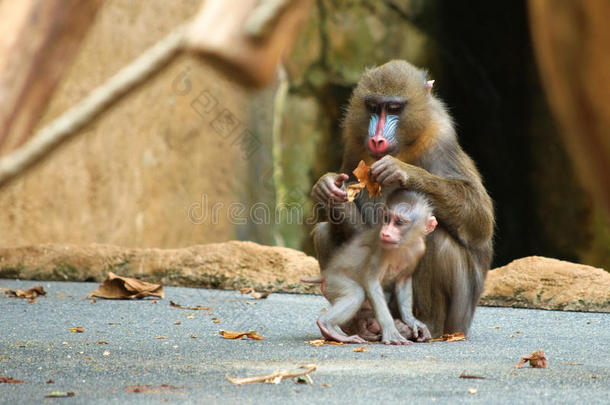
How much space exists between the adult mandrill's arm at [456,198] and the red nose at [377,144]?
0.43 ft

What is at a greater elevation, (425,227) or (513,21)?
(513,21)

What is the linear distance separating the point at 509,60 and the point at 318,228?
24.7 ft

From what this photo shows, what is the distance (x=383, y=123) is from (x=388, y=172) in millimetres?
424

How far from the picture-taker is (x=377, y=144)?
16.5 feet

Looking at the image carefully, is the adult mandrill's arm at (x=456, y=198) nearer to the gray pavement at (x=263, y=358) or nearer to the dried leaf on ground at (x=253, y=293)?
the gray pavement at (x=263, y=358)

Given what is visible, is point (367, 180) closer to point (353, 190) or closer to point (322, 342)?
point (353, 190)

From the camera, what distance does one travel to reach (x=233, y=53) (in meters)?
0.96

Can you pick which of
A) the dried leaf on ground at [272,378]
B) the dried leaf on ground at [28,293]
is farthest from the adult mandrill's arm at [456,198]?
the dried leaf on ground at [28,293]

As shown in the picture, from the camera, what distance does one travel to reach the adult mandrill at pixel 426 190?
505cm

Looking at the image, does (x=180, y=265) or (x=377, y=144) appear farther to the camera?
(x=180, y=265)

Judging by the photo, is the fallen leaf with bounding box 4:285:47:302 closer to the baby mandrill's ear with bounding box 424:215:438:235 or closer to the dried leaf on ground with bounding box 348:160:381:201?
the dried leaf on ground with bounding box 348:160:381:201

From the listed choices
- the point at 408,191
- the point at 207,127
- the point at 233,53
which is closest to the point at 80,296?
the point at 408,191

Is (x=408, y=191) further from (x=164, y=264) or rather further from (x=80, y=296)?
(x=164, y=264)

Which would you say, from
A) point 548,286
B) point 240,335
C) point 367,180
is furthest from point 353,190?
point 548,286
